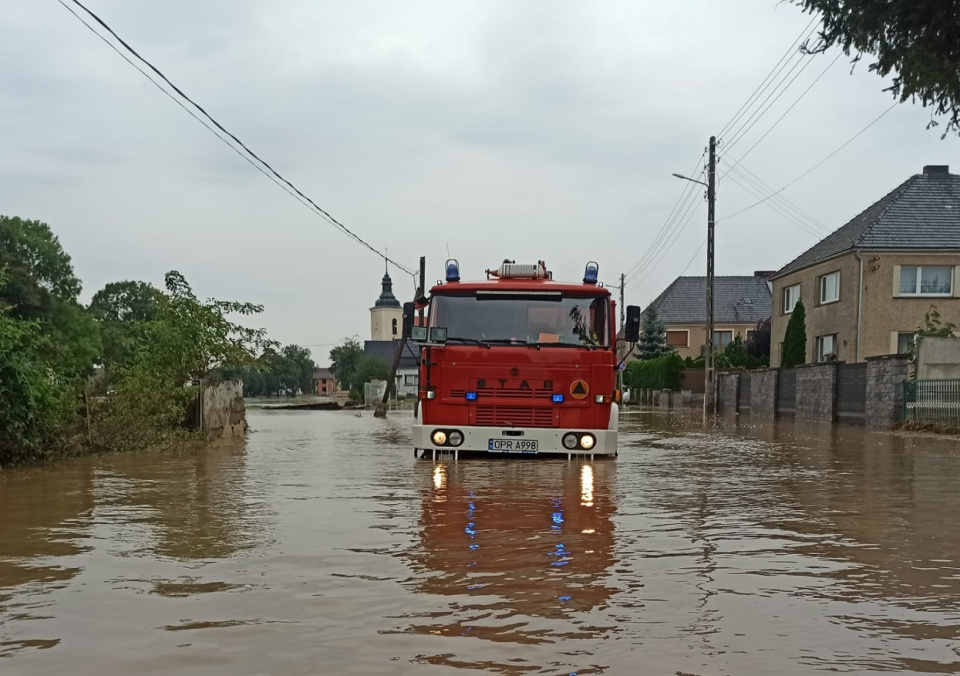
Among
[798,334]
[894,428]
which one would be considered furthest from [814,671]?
[798,334]

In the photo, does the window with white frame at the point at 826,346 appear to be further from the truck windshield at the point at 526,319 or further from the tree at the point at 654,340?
the tree at the point at 654,340

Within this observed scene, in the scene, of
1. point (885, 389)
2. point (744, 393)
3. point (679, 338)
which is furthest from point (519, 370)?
point (679, 338)

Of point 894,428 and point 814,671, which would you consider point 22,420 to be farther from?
point 894,428

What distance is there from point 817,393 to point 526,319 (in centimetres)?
2080

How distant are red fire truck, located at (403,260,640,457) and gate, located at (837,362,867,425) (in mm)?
16491

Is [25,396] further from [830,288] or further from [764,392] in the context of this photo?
[830,288]

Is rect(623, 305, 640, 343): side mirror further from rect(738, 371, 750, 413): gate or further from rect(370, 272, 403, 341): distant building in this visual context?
rect(370, 272, 403, 341): distant building

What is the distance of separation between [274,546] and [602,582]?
2.55 meters

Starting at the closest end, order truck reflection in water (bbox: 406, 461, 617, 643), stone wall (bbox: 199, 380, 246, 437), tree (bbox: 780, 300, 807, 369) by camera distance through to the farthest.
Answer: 1. truck reflection in water (bbox: 406, 461, 617, 643)
2. stone wall (bbox: 199, 380, 246, 437)
3. tree (bbox: 780, 300, 807, 369)

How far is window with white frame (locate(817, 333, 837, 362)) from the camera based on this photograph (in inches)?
1381

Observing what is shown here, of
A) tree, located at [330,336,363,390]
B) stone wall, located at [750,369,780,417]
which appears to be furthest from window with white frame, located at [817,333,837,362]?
tree, located at [330,336,363,390]

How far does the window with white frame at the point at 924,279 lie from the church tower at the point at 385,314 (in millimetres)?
113642

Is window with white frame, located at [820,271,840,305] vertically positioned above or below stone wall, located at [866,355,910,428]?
above

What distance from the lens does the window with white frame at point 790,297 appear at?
130ft
